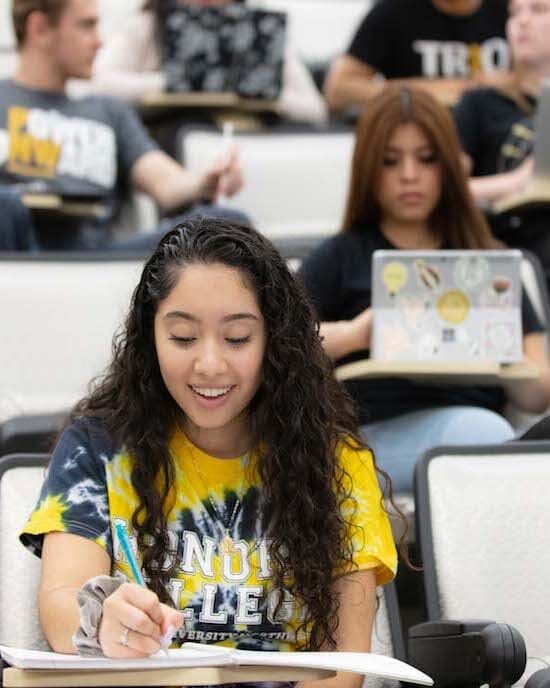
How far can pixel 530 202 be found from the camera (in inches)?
173

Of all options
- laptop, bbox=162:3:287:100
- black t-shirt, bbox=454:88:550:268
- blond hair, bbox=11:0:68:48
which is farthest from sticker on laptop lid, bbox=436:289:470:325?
laptop, bbox=162:3:287:100

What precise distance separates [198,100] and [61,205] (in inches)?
42.6

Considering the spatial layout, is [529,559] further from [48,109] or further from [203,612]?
[48,109]

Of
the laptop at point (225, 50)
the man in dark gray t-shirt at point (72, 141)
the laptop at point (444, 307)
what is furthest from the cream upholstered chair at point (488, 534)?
the laptop at point (225, 50)

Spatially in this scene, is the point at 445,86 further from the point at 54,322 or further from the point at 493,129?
the point at 54,322

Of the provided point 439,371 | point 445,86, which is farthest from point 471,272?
point 445,86

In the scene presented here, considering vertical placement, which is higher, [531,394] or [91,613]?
[531,394]

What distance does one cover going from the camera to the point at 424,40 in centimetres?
599

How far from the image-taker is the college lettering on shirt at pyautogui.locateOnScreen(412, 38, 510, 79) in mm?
5996

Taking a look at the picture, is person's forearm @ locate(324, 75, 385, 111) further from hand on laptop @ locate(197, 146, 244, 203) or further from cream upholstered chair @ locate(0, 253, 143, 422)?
cream upholstered chair @ locate(0, 253, 143, 422)

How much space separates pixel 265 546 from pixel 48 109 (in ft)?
9.37

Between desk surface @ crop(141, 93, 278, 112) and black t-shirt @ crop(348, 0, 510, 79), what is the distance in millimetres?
480

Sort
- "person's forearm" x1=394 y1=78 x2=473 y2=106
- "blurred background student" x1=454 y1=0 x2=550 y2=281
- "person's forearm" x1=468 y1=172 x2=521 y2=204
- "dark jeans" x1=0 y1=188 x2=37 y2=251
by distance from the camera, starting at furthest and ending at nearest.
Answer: "person's forearm" x1=394 y1=78 x2=473 y2=106 < "blurred background student" x1=454 y1=0 x2=550 y2=281 < "person's forearm" x1=468 y1=172 x2=521 y2=204 < "dark jeans" x1=0 y1=188 x2=37 y2=251

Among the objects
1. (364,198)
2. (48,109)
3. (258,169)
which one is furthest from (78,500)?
(258,169)
